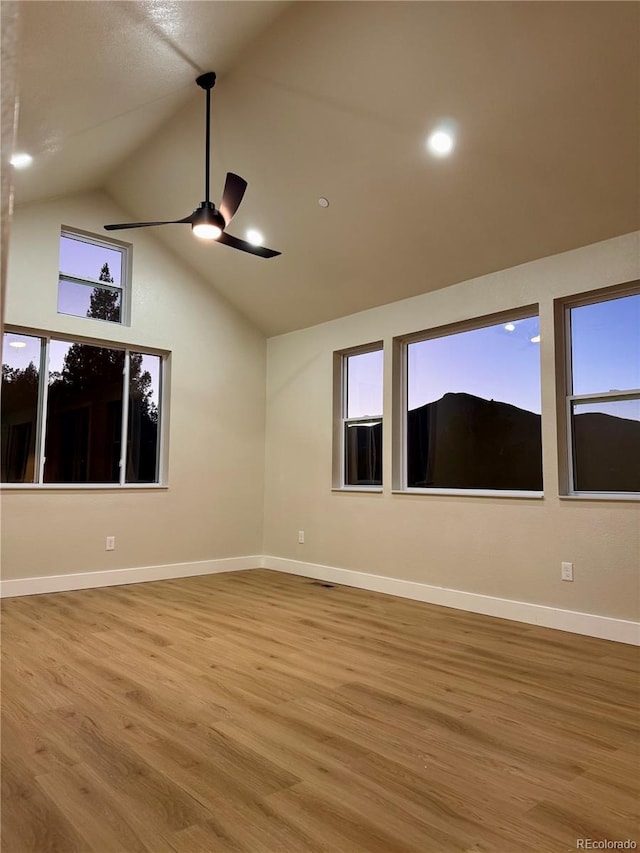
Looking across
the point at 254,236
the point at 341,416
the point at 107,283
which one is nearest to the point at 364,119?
the point at 254,236

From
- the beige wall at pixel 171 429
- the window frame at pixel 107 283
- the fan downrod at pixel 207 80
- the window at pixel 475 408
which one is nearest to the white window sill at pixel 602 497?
the window at pixel 475 408

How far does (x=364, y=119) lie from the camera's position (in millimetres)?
3969

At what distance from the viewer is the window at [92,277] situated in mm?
5480

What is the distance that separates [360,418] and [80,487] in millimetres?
2617

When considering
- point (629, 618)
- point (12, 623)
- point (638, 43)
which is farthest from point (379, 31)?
point (12, 623)

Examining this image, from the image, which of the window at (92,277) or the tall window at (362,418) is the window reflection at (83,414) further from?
the tall window at (362,418)

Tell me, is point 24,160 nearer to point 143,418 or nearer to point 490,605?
point 143,418

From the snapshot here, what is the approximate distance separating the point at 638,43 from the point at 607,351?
70.7 inches

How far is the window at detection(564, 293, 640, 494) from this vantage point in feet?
12.8

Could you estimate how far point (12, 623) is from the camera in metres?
4.07

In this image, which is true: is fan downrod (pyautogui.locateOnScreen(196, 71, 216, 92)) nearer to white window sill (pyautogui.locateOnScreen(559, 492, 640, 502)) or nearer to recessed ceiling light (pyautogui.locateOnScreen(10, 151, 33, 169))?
recessed ceiling light (pyautogui.locateOnScreen(10, 151, 33, 169))

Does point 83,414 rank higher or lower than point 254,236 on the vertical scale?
lower

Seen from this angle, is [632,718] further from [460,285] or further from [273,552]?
[273,552]

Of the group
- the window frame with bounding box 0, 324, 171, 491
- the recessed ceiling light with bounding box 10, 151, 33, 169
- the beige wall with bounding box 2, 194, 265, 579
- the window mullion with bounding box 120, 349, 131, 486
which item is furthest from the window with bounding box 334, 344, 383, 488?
the recessed ceiling light with bounding box 10, 151, 33, 169
